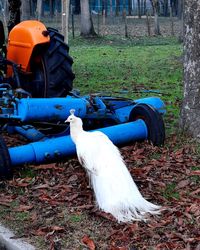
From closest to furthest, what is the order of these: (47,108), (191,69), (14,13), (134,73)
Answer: (47,108) → (191,69) → (14,13) → (134,73)

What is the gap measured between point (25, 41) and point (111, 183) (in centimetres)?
291

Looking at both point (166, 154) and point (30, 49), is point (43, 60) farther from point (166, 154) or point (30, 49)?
point (166, 154)

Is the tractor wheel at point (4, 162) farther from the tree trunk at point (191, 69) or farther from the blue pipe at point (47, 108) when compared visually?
the tree trunk at point (191, 69)

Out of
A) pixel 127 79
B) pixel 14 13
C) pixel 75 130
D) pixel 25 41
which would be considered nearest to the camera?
pixel 75 130

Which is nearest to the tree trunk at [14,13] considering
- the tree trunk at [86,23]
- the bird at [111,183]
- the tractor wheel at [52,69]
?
the tractor wheel at [52,69]

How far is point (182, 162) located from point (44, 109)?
1471mm

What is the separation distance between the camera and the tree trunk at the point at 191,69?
21.1ft

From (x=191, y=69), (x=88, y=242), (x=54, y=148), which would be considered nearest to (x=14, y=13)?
(x=191, y=69)

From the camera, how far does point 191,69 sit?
6.56 m

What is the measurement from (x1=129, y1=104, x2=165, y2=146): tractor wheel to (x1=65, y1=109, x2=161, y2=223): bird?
130 cm

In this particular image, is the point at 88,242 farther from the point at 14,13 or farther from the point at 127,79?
the point at 127,79

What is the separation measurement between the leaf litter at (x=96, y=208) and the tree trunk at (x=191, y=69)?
0.40 meters

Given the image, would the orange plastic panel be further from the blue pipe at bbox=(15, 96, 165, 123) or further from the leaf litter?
the leaf litter

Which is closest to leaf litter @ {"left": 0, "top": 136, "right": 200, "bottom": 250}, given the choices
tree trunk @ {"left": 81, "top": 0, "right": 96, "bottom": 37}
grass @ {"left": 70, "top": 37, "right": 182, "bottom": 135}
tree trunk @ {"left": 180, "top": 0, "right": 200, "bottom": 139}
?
tree trunk @ {"left": 180, "top": 0, "right": 200, "bottom": 139}
